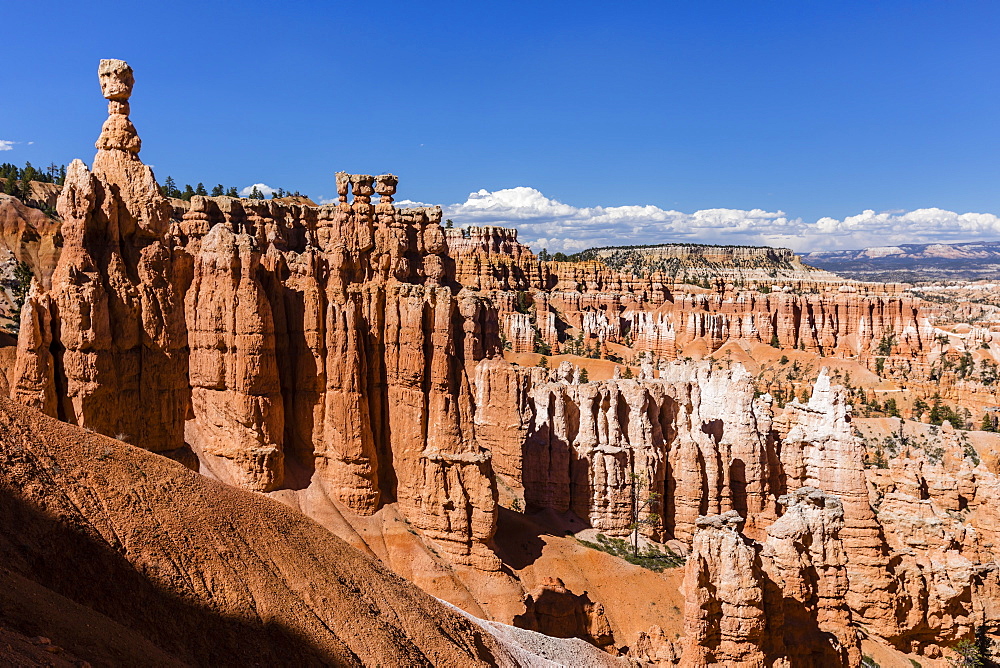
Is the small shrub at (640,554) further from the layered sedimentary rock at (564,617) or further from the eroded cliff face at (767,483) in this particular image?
the layered sedimentary rock at (564,617)

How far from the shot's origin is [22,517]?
8.67 metres

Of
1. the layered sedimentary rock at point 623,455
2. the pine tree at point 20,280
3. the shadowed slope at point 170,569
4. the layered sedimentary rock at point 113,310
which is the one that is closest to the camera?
the shadowed slope at point 170,569

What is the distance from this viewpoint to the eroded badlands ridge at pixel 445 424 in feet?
59.6

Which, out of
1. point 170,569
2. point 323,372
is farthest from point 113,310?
point 323,372

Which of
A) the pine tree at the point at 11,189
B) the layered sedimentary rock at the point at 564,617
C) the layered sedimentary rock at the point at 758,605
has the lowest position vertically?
the layered sedimentary rock at the point at 564,617

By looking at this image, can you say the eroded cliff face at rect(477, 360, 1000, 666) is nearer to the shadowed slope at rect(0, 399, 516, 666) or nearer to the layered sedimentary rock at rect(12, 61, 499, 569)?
the layered sedimentary rock at rect(12, 61, 499, 569)

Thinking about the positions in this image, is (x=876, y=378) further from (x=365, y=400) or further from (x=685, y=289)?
(x=365, y=400)

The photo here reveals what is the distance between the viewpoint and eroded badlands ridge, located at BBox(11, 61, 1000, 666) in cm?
1816

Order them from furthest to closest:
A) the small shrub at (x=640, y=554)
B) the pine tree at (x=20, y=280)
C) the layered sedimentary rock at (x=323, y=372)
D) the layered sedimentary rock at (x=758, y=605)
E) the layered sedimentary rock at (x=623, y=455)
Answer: the pine tree at (x=20, y=280), the layered sedimentary rock at (x=623, y=455), the small shrub at (x=640, y=554), the layered sedimentary rock at (x=323, y=372), the layered sedimentary rock at (x=758, y=605)

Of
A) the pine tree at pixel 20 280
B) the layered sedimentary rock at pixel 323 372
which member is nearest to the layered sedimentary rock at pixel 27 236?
the pine tree at pixel 20 280

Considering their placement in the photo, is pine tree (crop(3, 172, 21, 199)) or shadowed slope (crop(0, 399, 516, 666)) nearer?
shadowed slope (crop(0, 399, 516, 666))

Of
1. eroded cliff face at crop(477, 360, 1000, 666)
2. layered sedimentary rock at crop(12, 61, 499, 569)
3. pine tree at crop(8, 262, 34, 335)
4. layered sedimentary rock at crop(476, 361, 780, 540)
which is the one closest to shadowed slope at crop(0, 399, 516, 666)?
layered sedimentary rock at crop(12, 61, 499, 569)

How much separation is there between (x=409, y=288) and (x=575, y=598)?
13.8 m

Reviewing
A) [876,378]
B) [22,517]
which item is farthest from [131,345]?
[876,378]
